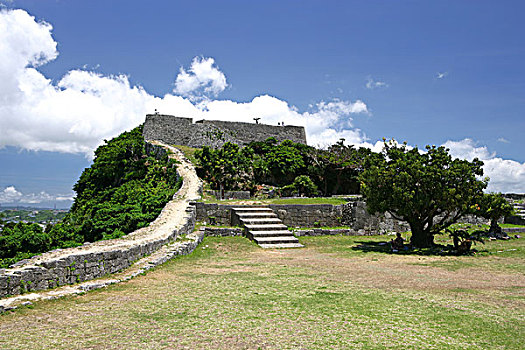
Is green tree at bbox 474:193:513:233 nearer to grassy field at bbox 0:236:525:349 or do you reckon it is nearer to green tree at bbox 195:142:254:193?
grassy field at bbox 0:236:525:349

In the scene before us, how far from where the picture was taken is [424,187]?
41.5 feet

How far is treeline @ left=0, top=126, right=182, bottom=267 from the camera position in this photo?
1380cm

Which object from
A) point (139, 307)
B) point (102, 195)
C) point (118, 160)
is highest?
point (118, 160)

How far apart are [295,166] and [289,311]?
2889 cm

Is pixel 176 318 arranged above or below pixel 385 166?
below

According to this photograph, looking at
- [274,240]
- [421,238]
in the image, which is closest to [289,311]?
[274,240]

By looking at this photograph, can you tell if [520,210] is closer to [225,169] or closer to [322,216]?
[322,216]

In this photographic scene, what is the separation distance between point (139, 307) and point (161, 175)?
21.8m

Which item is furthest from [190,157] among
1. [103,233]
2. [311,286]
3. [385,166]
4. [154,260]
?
[311,286]

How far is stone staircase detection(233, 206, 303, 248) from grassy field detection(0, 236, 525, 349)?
15.3 ft

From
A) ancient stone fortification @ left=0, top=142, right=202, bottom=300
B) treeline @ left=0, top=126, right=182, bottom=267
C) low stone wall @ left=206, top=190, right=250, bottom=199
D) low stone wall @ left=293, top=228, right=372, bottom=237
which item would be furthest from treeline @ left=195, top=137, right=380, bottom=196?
ancient stone fortification @ left=0, top=142, right=202, bottom=300

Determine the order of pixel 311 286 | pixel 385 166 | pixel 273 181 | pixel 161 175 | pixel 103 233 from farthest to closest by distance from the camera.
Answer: pixel 273 181, pixel 161 175, pixel 103 233, pixel 385 166, pixel 311 286

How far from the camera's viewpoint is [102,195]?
1103 inches

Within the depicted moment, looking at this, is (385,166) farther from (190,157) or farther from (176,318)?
(190,157)
